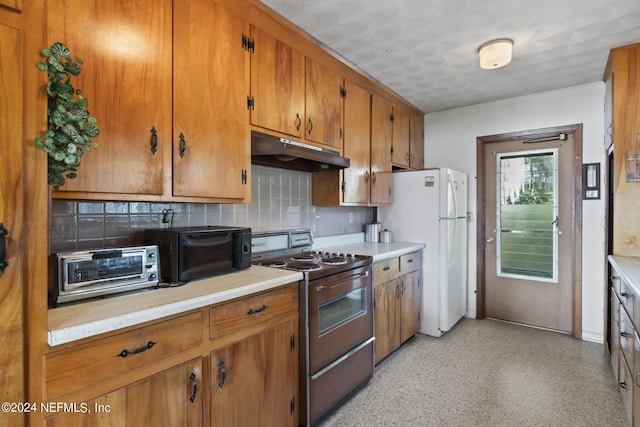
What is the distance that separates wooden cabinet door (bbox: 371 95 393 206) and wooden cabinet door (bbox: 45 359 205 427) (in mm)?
2225

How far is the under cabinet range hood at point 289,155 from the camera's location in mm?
1957

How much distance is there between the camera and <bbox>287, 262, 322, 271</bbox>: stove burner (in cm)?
195

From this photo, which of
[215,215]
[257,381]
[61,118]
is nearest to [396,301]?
[257,381]

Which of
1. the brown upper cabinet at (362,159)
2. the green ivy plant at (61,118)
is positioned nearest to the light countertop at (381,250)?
the brown upper cabinet at (362,159)

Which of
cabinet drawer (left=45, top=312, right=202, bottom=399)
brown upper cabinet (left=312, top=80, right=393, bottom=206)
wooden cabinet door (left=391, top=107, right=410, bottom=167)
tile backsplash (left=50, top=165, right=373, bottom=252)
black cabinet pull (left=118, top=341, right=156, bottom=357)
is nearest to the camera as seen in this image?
cabinet drawer (left=45, top=312, right=202, bottom=399)

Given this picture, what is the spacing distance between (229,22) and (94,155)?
1.06 metres

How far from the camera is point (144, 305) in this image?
118 centimetres

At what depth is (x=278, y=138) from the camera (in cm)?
212

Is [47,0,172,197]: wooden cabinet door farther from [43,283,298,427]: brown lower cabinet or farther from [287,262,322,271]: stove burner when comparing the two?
[287,262,322,271]: stove burner

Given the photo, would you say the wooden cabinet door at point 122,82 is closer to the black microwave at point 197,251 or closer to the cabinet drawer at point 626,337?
the black microwave at point 197,251

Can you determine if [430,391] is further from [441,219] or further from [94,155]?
[94,155]

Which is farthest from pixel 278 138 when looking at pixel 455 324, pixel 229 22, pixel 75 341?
pixel 455 324

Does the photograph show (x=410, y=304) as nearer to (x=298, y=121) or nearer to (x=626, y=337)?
(x=626, y=337)

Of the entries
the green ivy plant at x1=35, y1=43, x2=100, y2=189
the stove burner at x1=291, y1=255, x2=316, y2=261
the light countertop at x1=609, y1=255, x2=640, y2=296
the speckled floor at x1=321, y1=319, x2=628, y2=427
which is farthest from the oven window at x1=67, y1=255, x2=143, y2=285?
the light countertop at x1=609, y1=255, x2=640, y2=296
